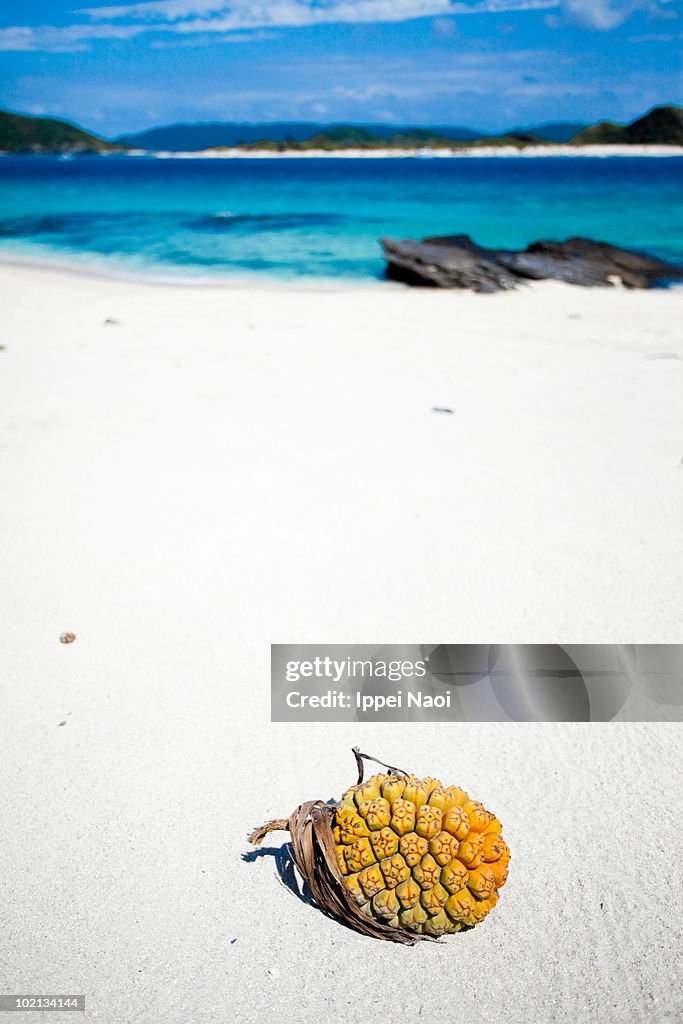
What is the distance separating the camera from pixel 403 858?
1591mm

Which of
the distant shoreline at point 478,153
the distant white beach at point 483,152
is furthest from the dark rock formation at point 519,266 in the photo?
the distant white beach at point 483,152

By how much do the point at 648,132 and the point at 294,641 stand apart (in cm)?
15668

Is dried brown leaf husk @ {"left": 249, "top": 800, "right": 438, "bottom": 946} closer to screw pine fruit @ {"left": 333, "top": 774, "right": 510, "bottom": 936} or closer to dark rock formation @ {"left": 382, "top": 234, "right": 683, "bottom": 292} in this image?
screw pine fruit @ {"left": 333, "top": 774, "right": 510, "bottom": 936}

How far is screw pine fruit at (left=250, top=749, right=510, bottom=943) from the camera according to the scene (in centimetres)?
160

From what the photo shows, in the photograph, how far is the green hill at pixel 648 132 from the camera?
125 m

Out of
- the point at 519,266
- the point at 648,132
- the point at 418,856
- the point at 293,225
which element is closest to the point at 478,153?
the point at 648,132

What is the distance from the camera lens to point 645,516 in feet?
12.1

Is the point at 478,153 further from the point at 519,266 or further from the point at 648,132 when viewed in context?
the point at 519,266

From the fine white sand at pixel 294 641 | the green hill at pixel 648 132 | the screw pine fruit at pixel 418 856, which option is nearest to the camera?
the screw pine fruit at pixel 418 856

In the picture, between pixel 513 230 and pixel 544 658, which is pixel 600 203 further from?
pixel 544 658

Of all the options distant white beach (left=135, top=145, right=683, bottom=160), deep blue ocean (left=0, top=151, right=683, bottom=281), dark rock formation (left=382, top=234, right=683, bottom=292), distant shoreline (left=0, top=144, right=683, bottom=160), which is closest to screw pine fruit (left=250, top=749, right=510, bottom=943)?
dark rock formation (left=382, top=234, right=683, bottom=292)

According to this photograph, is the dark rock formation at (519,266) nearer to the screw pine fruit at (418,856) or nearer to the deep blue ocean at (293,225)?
the deep blue ocean at (293,225)

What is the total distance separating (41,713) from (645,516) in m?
3.00

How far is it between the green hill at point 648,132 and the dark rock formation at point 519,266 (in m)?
134
